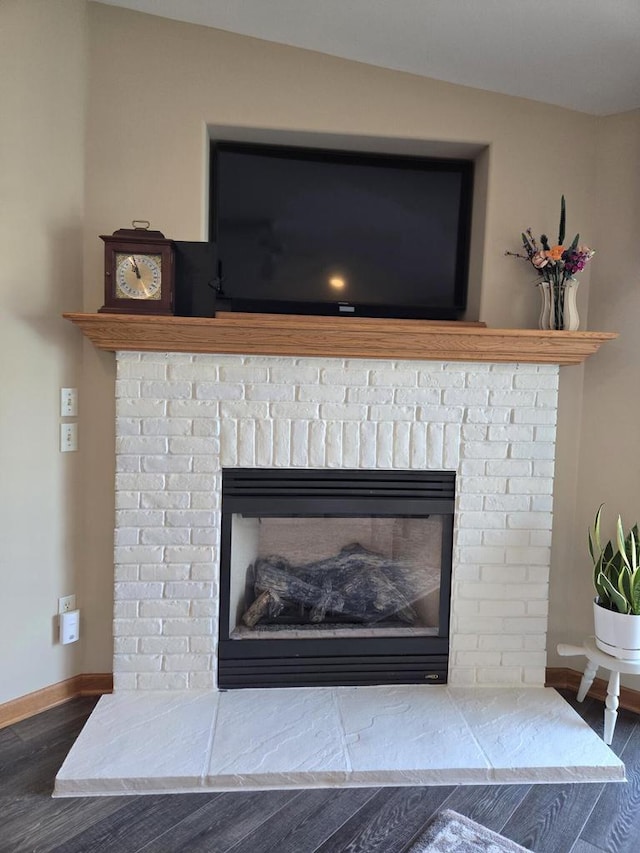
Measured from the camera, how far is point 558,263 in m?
2.10

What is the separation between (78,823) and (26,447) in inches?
44.9

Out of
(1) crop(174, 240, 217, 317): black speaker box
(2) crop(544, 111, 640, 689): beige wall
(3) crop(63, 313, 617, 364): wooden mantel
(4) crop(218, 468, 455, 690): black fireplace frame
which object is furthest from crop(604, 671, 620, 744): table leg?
(1) crop(174, 240, 217, 317): black speaker box

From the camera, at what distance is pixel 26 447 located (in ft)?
6.52

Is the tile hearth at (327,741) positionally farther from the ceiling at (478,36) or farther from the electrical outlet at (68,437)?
the ceiling at (478,36)

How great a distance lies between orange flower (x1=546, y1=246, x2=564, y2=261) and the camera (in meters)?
2.05

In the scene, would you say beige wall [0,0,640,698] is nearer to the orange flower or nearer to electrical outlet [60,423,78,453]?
electrical outlet [60,423,78,453]

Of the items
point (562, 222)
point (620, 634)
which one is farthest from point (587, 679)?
point (562, 222)

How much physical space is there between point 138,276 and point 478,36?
135 centimetres

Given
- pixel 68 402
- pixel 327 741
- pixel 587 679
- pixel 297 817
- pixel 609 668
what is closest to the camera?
pixel 297 817

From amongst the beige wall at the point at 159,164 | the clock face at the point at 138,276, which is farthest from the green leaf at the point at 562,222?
the clock face at the point at 138,276

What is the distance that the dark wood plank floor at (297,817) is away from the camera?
1.52m

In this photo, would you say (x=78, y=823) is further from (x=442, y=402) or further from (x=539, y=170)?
(x=539, y=170)

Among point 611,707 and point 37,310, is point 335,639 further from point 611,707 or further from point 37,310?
point 37,310

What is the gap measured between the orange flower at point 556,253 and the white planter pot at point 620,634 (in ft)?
4.07
